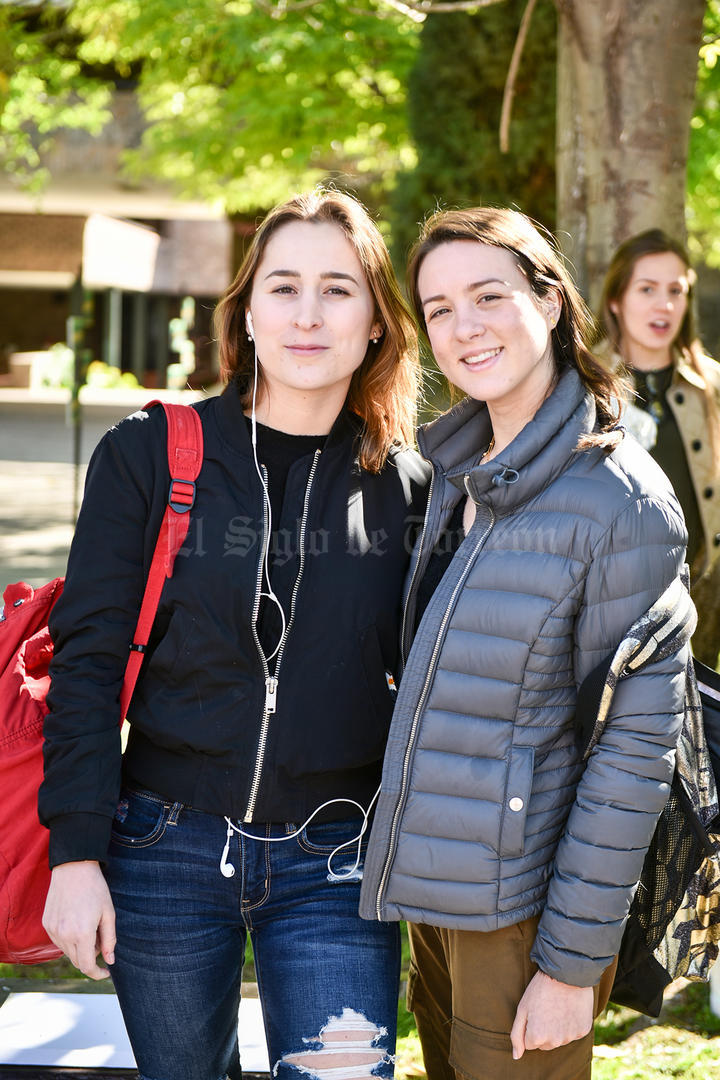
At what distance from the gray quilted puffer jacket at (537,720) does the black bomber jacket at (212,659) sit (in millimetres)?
204

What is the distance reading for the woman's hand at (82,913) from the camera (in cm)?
224

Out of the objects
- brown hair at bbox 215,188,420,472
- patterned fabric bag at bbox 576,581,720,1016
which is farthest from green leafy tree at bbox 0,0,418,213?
patterned fabric bag at bbox 576,581,720,1016

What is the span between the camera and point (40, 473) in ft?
48.0

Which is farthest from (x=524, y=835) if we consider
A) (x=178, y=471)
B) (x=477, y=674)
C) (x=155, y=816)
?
(x=178, y=471)

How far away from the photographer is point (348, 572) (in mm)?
2404

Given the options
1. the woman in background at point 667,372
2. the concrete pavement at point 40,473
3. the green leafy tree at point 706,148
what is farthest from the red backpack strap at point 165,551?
the green leafy tree at point 706,148

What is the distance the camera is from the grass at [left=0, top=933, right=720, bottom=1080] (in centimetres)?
361

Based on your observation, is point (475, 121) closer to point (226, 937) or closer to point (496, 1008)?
point (226, 937)

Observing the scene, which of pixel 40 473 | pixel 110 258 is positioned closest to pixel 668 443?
pixel 110 258

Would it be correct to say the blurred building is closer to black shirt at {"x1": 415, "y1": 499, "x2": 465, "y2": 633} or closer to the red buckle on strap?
the red buckle on strap

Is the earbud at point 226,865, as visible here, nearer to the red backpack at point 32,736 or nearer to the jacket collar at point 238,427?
the red backpack at point 32,736

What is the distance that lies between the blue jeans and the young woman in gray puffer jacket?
140 mm

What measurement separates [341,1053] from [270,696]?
68 cm

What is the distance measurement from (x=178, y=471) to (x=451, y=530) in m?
0.56
